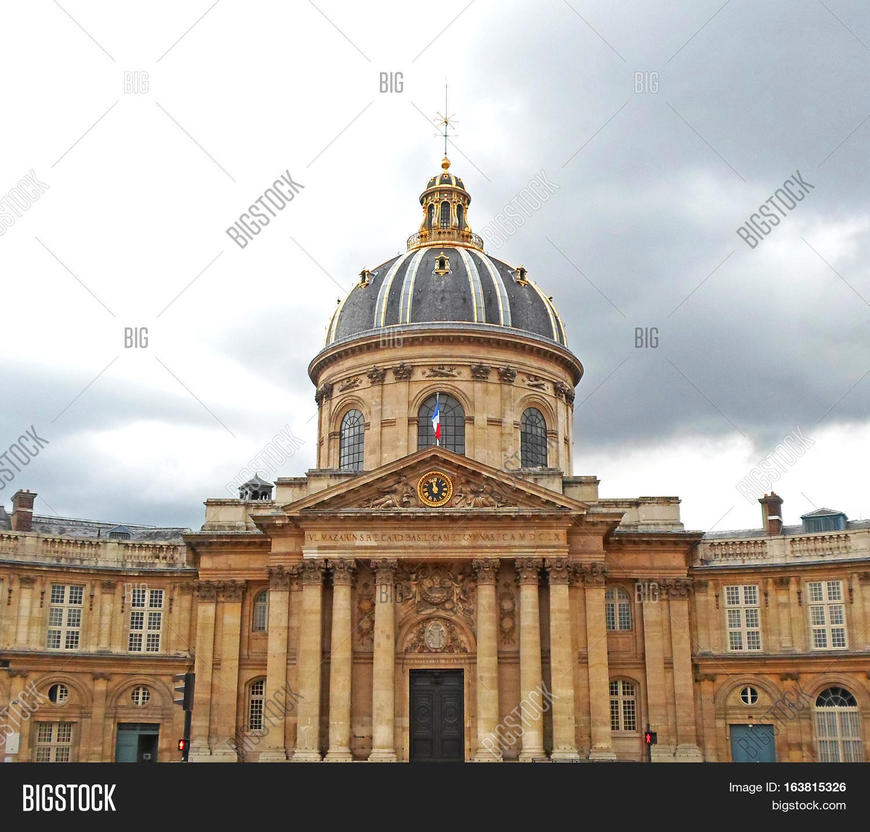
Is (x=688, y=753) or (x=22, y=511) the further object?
(x=22, y=511)

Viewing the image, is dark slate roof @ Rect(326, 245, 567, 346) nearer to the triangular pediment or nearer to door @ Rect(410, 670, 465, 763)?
the triangular pediment

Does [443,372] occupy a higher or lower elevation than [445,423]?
higher

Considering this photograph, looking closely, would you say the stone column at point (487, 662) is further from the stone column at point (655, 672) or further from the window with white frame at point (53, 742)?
the window with white frame at point (53, 742)

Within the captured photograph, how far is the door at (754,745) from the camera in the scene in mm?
47812

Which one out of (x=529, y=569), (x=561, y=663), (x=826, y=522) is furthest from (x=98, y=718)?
(x=826, y=522)

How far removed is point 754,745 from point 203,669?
976 inches

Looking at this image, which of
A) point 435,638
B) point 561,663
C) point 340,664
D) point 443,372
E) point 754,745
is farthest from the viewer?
point 443,372

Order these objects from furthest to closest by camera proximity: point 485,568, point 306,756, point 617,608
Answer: point 617,608 → point 485,568 → point 306,756

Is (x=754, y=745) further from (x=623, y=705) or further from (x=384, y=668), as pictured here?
(x=384, y=668)

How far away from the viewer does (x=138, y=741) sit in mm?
49719

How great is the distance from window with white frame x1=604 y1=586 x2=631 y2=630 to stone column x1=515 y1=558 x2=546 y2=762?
4.68m

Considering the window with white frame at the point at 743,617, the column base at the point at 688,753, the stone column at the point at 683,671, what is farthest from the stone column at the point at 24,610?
the window with white frame at the point at 743,617

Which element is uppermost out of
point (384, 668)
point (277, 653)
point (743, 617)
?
point (743, 617)
